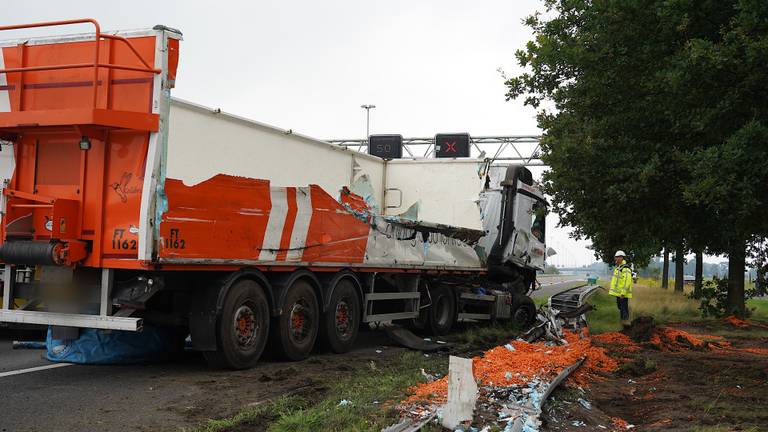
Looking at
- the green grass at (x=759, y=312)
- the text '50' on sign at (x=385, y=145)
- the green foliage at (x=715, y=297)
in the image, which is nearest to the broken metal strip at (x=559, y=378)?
the green foliage at (x=715, y=297)

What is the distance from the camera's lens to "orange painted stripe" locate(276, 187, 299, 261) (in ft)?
27.2

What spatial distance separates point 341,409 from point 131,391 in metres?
2.25

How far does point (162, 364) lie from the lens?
27.1 feet

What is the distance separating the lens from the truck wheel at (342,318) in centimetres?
931

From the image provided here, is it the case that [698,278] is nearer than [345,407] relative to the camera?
No

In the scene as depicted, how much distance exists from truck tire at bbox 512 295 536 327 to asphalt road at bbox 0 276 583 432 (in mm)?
6244

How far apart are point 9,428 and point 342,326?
5.00 meters

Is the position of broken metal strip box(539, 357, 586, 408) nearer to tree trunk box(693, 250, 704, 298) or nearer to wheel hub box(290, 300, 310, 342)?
wheel hub box(290, 300, 310, 342)

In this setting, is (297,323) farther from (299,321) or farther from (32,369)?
(32,369)

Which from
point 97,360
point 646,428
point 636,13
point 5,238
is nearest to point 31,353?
point 97,360

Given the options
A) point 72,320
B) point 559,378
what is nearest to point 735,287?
point 559,378

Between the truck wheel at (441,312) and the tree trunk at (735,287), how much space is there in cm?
885

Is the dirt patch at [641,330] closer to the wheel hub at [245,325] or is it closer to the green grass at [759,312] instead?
the wheel hub at [245,325]

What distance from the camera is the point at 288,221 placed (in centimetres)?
835
